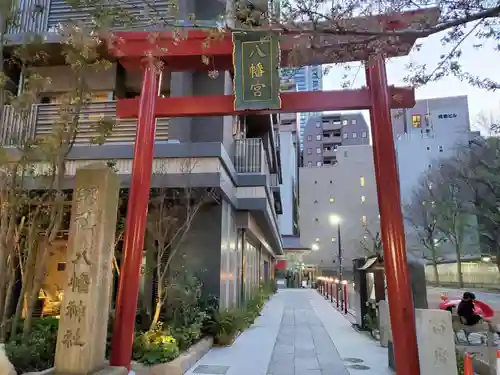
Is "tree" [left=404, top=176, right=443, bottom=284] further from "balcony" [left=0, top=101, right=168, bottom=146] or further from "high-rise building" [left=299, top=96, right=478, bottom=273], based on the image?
"balcony" [left=0, top=101, right=168, bottom=146]

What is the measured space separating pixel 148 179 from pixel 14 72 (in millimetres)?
7151

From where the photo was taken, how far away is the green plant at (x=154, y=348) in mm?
7039

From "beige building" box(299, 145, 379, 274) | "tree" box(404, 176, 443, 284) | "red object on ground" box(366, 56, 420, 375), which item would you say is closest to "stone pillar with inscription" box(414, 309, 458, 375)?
"red object on ground" box(366, 56, 420, 375)

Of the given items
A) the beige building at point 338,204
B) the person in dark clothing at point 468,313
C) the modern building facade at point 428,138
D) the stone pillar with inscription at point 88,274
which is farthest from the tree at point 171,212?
the beige building at point 338,204

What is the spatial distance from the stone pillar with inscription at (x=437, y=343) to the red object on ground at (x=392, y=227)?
73 cm

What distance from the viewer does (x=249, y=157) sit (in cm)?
1314

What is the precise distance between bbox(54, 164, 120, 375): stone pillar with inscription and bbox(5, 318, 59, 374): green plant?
1.22m

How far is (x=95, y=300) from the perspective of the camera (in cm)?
541

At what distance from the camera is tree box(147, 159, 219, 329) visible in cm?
895

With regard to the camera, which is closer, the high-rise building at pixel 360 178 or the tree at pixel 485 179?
the tree at pixel 485 179

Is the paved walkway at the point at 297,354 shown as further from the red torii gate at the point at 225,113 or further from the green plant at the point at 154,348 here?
the red torii gate at the point at 225,113

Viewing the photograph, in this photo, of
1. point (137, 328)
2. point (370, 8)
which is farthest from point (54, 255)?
point (370, 8)

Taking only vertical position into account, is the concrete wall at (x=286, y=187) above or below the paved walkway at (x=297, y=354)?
above

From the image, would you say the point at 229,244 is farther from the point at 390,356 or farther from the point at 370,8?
the point at 370,8
